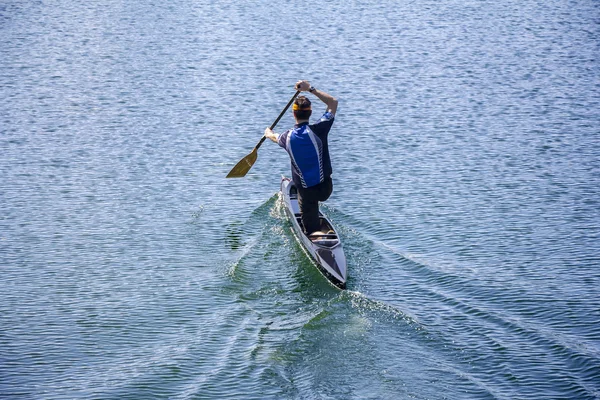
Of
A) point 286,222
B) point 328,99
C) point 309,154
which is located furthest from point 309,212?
point 328,99

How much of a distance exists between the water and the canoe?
0.21 m

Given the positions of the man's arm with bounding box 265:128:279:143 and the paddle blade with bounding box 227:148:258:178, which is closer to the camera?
the man's arm with bounding box 265:128:279:143

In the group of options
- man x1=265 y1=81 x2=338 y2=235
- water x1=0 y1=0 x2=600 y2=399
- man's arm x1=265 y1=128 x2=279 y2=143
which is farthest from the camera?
man's arm x1=265 y1=128 x2=279 y2=143

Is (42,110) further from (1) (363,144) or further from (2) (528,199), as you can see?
(2) (528,199)

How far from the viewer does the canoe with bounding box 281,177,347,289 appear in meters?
12.4

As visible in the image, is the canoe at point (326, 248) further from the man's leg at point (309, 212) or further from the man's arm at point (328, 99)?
the man's arm at point (328, 99)

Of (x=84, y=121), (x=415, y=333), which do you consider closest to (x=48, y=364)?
(x=415, y=333)

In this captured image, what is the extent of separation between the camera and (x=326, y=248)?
41.9 ft

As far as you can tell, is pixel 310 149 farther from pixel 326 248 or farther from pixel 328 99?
pixel 326 248

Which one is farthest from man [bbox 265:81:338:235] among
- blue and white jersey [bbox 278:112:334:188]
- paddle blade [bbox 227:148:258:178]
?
paddle blade [bbox 227:148:258:178]

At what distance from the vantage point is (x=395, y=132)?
2033 centimetres

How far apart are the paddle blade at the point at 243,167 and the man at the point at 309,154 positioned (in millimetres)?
2560

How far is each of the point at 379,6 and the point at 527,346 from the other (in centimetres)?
2588

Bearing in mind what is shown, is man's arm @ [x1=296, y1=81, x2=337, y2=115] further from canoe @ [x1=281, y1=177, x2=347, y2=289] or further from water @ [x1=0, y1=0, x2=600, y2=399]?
water @ [x1=0, y1=0, x2=600, y2=399]
